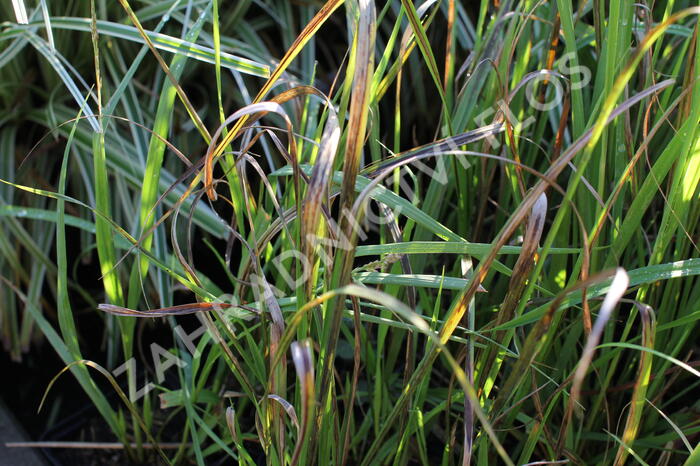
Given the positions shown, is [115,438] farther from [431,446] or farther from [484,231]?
[484,231]

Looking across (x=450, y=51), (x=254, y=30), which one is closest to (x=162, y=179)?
(x=254, y=30)

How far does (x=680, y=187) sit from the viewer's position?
0.59 meters

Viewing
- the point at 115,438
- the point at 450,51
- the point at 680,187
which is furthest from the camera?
the point at 115,438

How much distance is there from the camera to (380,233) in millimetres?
706

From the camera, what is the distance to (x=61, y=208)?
659 mm

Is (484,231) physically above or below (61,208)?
below

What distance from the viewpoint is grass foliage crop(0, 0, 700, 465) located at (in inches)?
20.3

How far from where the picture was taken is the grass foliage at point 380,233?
0.52 m

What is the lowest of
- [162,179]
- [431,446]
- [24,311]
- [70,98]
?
[431,446]

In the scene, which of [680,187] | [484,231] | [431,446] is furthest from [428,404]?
[680,187]

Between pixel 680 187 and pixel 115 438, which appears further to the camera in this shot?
pixel 115 438

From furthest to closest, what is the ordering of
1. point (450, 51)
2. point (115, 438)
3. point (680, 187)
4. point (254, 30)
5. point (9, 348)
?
point (254, 30) → point (9, 348) → point (115, 438) → point (450, 51) → point (680, 187)

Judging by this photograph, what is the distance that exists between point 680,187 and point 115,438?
0.74 metres

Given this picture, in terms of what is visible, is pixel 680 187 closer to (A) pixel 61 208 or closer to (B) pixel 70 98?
(A) pixel 61 208
